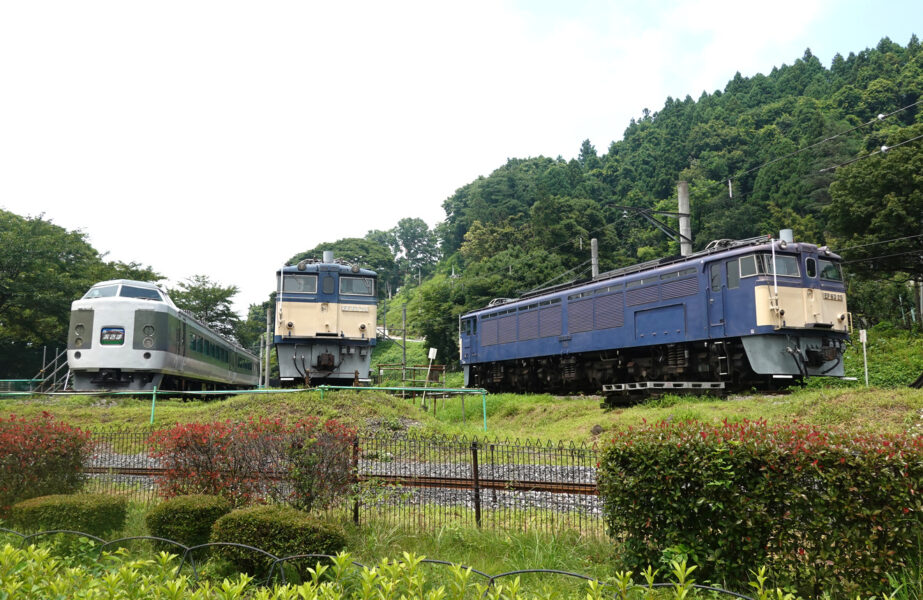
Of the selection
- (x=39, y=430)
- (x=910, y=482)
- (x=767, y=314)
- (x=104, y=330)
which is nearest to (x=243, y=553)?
(x=39, y=430)

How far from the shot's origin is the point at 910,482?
15.8 ft

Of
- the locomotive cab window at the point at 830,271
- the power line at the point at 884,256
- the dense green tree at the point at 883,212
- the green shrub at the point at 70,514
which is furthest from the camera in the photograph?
the dense green tree at the point at 883,212

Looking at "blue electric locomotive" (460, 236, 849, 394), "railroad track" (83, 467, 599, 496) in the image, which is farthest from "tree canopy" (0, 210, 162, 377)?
"railroad track" (83, 467, 599, 496)

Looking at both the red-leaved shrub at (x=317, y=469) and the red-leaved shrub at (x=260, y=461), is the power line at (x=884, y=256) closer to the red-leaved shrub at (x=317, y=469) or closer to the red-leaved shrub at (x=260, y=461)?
the red-leaved shrub at (x=260, y=461)

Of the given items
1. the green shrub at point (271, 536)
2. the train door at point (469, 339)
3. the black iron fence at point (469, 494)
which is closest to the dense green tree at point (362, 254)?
the train door at point (469, 339)

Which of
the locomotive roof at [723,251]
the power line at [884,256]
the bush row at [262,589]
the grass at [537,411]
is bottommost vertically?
the bush row at [262,589]

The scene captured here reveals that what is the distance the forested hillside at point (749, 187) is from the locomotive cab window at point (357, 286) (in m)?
12.9

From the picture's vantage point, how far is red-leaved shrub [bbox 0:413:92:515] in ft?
28.2

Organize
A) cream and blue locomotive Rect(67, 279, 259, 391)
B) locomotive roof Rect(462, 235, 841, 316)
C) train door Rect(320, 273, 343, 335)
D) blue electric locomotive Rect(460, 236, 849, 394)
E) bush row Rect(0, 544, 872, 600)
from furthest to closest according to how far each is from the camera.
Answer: train door Rect(320, 273, 343, 335) → cream and blue locomotive Rect(67, 279, 259, 391) → locomotive roof Rect(462, 235, 841, 316) → blue electric locomotive Rect(460, 236, 849, 394) → bush row Rect(0, 544, 872, 600)

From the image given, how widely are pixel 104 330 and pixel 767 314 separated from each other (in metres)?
18.9

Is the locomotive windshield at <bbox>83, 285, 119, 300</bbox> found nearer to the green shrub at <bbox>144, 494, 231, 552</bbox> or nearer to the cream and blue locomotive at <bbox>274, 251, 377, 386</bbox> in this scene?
the cream and blue locomotive at <bbox>274, 251, 377, 386</bbox>

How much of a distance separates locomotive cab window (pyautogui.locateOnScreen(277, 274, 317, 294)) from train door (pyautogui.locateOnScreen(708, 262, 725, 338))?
1182cm

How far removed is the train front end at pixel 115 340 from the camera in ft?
66.2

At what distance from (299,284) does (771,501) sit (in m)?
17.7
